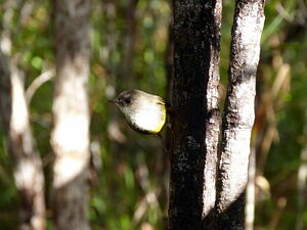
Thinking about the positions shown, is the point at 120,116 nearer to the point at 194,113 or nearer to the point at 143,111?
the point at 143,111

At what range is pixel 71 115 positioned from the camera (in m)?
4.35

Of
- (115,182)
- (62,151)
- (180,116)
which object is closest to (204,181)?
(180,116)

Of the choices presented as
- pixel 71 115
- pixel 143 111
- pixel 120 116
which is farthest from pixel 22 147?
pixel 143 111

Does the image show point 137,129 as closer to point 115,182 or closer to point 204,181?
point 204,181

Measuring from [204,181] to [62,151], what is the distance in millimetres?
2703

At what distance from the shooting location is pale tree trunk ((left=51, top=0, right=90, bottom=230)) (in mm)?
4203

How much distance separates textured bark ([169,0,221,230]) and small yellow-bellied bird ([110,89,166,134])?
17 centimetres

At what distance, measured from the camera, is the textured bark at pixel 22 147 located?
450 centimetres

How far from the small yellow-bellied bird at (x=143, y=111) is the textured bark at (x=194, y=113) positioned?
17 cm

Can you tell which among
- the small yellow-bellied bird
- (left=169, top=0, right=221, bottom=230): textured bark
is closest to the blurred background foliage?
the small yellow-bellied bird

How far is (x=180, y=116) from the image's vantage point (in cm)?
180

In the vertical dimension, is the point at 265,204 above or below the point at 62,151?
below

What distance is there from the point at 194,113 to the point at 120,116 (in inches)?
181

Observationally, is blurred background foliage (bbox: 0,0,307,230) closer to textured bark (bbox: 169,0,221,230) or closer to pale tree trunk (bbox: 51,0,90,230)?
pale tree trunk (bbox: 51,0,90,230)
